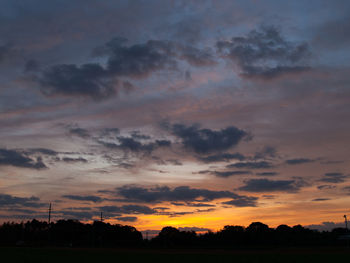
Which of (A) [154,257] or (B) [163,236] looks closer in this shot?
(A) [154,257]

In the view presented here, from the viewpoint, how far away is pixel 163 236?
10806 centimetres

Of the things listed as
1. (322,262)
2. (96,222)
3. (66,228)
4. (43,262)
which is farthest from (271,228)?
(43,262)

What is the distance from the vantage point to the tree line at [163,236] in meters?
82.6

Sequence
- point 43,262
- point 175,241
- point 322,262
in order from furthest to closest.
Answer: point 175,241 → point 322,262 → point 43,262

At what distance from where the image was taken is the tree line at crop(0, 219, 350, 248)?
82.6 m

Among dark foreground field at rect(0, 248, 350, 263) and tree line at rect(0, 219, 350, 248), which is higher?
tree line at rect(0, 219, 350, 248)

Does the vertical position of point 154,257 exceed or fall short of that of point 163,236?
it falls short

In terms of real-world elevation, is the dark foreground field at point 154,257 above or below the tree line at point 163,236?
below

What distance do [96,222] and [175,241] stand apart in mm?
40948

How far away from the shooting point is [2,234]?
132m

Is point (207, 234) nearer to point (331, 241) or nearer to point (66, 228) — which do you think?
point (331, 241)

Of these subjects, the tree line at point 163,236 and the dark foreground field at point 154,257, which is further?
the tree line at point 163,236

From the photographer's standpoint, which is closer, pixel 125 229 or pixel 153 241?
pixel 153 241

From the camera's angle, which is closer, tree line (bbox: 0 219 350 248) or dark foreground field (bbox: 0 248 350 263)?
dark foreground field (bbox: 0 248 350 263)
